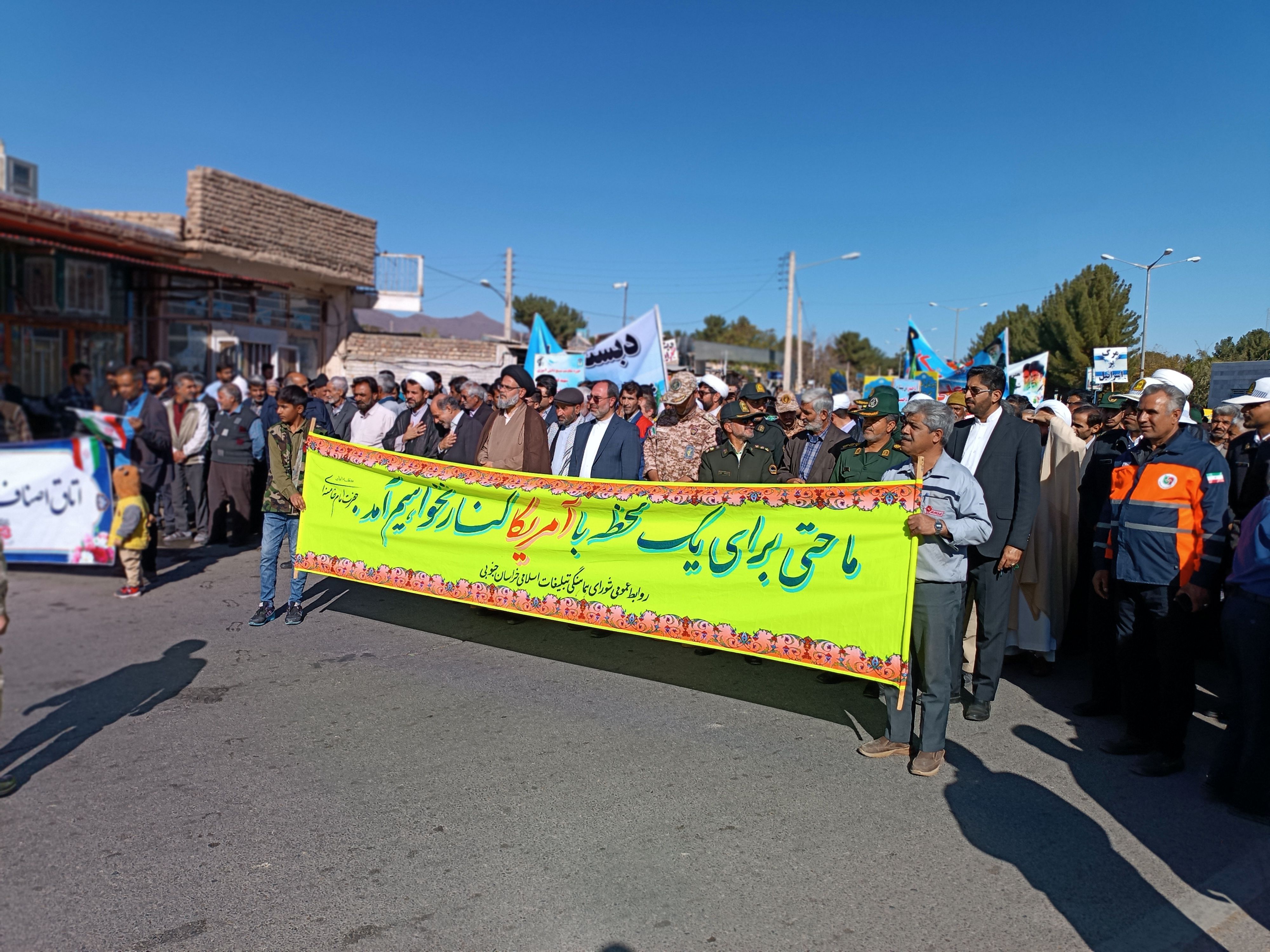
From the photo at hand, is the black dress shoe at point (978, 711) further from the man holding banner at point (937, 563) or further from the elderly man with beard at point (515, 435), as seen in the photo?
the elderly man with beard at point (515, 435)

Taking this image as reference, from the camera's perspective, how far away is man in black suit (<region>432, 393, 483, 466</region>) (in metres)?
7.70

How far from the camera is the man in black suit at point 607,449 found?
6.88 meters

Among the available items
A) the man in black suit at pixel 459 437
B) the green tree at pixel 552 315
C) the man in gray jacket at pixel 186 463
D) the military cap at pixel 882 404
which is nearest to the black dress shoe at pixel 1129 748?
the military cap at pixel 882 404

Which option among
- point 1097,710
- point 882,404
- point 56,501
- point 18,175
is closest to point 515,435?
point 882,404

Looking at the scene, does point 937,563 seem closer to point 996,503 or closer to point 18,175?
point 996,503

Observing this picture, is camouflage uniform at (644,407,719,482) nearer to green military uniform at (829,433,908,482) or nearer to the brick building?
green military uniform at (829,433,908,482)

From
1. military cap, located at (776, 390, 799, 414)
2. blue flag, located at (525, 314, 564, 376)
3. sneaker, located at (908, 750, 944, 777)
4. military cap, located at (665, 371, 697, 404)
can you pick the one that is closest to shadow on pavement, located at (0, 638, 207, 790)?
military cap, located at (665, 371, 697, 404)

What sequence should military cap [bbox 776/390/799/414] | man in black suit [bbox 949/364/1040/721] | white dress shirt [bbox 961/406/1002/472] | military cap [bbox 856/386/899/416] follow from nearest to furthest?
man in black suit [bbox 949/364/1040/721]
white dress shirt [bbox 961/406/1002/472]
military cap [bbox 856/386/899/416]
military cap [bbox 776/390/799/414]

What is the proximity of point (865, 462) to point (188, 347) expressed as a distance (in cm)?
1506

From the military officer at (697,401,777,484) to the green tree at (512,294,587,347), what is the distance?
59073mm

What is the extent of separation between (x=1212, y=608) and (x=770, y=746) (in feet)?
13.4

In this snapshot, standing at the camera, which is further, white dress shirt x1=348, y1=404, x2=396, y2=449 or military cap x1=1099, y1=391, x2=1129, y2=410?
white dress shirt x1=348, y1=404, x2=396, y2=449

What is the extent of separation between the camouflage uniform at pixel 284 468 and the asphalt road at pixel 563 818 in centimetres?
120

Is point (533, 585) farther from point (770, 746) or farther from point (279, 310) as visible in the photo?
point (279, 310)
